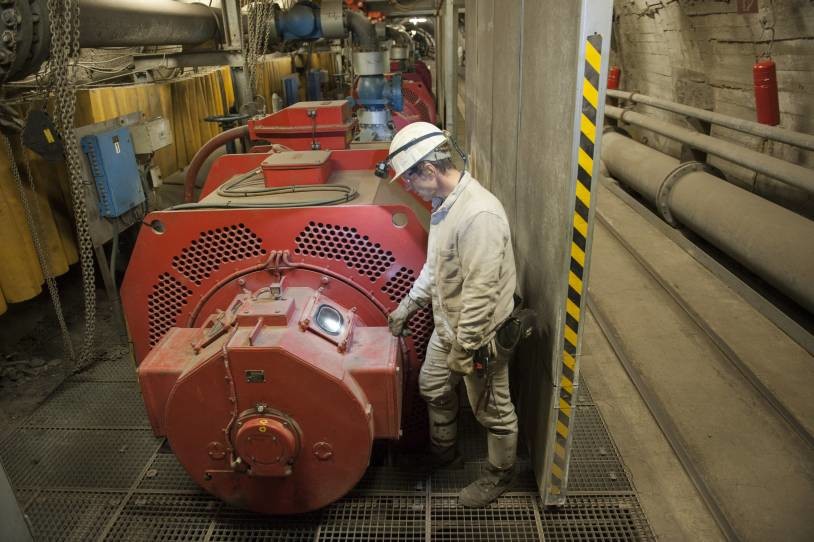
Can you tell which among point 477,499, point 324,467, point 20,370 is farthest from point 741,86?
point 20,370

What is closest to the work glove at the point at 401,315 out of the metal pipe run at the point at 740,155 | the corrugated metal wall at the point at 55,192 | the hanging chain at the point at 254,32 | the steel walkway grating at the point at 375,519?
the steel walkway grating at the point at 375,519

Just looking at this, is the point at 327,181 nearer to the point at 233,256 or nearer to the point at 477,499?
the point at 233,256

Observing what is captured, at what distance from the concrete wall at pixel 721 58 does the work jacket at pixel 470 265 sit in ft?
12.8

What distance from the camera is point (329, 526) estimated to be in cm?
268

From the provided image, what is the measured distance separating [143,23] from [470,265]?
311 cm

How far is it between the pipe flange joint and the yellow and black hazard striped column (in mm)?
4901

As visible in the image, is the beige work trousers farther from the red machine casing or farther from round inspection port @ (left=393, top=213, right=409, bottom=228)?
the red machine casing

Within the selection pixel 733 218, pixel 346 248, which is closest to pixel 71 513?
pixel 346 248

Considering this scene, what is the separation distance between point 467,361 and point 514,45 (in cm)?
162

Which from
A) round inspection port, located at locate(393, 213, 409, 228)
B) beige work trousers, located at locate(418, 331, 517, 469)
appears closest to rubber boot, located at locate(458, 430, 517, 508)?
beige work trousers, located at locate(418, 331, 517, 469)

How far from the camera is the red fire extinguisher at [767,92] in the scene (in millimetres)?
4762

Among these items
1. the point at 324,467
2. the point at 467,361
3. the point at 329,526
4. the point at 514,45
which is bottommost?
the point at 329,526

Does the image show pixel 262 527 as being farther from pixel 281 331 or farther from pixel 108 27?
pixel 108 27

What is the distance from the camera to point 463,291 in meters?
2.34
